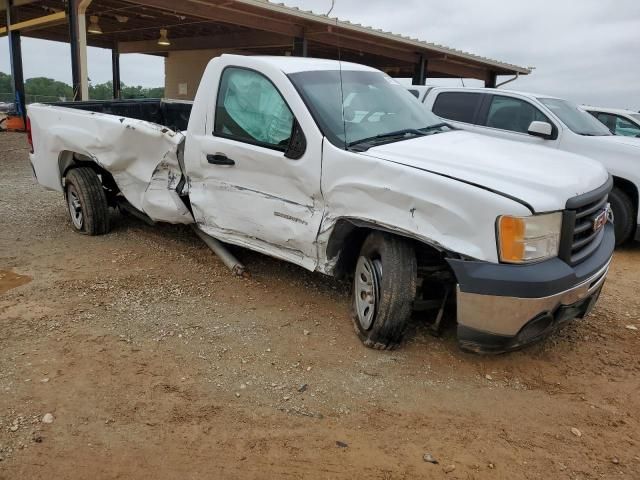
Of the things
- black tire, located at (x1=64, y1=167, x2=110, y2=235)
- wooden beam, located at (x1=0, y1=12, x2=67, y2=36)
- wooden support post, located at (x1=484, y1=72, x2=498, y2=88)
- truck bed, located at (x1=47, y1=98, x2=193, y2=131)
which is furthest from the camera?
wooden support post, located at (x1=484, y1=72, x2=498, y2=88)

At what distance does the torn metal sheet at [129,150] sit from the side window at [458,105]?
448cm

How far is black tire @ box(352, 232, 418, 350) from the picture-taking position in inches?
129

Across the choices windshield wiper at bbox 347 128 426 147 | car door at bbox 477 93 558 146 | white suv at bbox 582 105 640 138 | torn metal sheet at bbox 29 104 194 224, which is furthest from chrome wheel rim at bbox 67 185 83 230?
white suv at bbox 582 105 640 138

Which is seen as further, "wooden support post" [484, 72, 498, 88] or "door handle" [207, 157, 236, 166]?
"wooden support post" [484, 72, 498, 88]

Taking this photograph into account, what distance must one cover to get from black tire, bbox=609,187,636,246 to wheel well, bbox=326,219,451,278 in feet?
13.0

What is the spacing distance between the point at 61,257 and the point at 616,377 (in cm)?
479

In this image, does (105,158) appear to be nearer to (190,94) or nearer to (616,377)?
(616,377)

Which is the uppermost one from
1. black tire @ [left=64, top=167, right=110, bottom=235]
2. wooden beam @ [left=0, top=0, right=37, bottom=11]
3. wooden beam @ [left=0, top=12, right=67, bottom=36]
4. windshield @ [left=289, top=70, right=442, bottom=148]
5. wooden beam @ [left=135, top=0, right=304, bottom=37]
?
wooden beam @ [left=0, top=0, right=37, bottom=11]

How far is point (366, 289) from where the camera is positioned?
3.60 m

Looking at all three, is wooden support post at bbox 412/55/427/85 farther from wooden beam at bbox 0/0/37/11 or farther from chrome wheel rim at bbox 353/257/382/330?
chrome wheel rim at bbox 353/257/382/330

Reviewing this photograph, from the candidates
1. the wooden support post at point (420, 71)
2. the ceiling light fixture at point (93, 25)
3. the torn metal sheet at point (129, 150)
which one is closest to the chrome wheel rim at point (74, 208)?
the torn metal sheet at point (129, 150)

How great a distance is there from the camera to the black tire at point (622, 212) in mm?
6246

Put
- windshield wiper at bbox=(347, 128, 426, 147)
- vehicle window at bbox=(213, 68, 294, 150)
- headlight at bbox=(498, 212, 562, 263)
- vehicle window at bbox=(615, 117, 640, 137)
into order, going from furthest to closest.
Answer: vehicle window at bbox=(615, 117, 640, 137), vehicle window at bbox=(213, 68, 294, 150), windshield wiper at bbox=(347, 128, 426, 147), headlight at bbox=(498, 212, 562, 263)

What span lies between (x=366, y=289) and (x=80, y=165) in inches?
153
